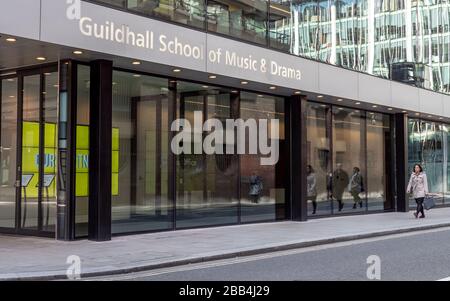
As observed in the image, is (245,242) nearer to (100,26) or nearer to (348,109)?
(100,26)

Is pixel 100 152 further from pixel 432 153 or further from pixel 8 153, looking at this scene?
pixel 432 153

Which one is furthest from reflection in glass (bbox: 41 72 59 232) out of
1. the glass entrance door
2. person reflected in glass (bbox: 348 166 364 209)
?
person reflected in glass (bbox: 348 166 364 209)

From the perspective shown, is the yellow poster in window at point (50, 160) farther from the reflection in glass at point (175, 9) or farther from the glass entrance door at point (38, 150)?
the reflection in glass at point (175, 9)

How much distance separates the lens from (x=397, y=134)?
2303 cm

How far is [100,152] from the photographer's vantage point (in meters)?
12.6

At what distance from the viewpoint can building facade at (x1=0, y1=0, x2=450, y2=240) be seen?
494 inches

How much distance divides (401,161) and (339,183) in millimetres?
3808

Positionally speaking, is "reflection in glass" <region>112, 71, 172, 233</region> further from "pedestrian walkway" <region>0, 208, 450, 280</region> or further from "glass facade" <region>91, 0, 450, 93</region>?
"glass facade" <region>91, 0, 450, 93</region>

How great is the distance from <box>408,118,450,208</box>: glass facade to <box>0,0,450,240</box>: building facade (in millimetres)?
1929

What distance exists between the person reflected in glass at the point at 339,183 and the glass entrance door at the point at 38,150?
10438 millimetres

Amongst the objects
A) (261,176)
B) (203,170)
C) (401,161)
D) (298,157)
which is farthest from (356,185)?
(203,170)
